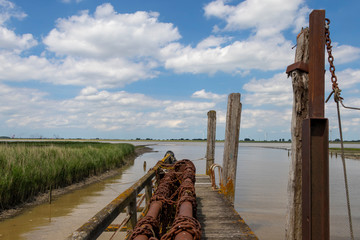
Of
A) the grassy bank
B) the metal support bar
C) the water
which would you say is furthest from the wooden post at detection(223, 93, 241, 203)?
the grassy bank

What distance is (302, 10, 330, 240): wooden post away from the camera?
2840 mm

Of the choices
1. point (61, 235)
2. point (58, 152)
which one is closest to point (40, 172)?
point (58, 152)

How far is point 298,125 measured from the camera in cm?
314

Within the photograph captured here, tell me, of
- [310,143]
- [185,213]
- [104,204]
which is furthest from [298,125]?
[104,204]

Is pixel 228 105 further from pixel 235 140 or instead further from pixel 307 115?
pixel 307 115

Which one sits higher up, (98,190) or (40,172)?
(40,172)

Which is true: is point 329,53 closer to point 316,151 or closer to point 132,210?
point 316,151

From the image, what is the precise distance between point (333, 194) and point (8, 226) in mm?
13988

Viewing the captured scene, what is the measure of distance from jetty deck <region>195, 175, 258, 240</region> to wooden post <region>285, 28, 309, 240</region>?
1.11 m

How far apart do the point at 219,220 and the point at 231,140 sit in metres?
2.94

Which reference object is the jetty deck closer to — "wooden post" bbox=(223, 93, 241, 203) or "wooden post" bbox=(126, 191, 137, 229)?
"wooden post" bbox=(223, 93, 241, 203)

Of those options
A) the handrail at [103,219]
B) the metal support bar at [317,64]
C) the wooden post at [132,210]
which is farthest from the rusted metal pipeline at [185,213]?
the metal support bar at [317,64]

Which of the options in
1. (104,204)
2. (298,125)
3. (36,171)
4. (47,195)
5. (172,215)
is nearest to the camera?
(298,125)

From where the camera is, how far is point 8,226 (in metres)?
7.98
